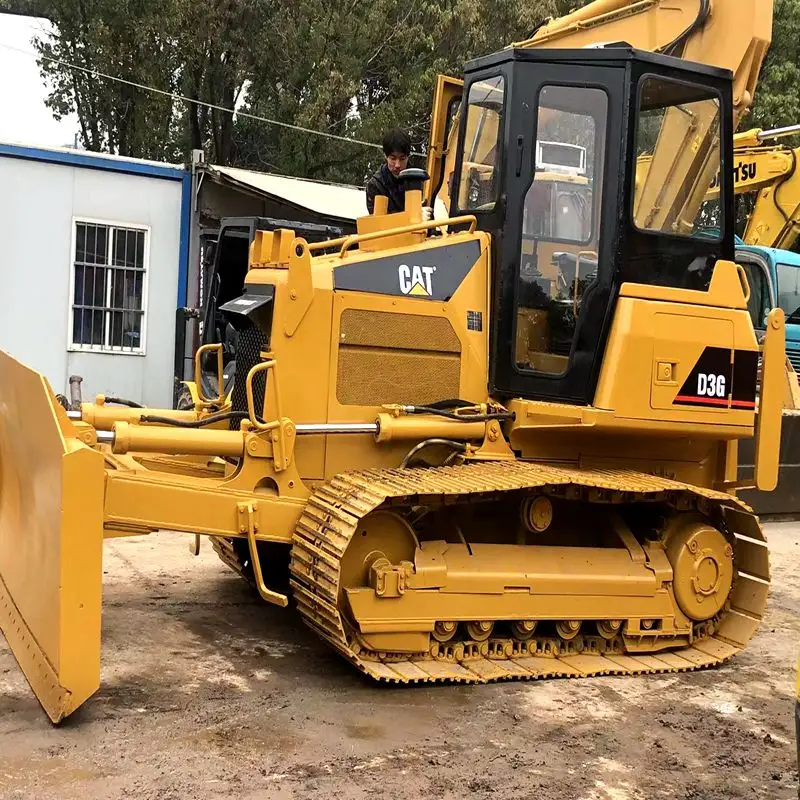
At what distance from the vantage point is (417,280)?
524 cm

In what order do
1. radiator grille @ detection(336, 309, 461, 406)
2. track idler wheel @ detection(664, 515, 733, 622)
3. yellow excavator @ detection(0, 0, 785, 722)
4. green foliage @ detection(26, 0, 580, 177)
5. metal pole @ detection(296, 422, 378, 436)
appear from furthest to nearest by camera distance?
green foliage @ detection(26, 0, 580, 177) < track idler wheel @ detection(664, 515, 733, 622) < radiator grille @ detection(336, 309, 461, 406) < metal pole @ detection(296, 422, 378, 436) < yellow excavator @ detection(0, 0, 785, 722)

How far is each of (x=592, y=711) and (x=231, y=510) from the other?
1.83 m

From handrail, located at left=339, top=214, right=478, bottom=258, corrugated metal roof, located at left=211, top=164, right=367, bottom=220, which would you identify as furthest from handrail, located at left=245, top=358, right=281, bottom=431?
corrugated metal roof, located at left=211, top=164, right=367, bottom=220

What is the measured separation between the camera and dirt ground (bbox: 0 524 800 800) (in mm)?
3686

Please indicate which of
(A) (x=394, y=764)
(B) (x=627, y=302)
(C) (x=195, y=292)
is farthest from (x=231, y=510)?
(C) (x=195, y=292)

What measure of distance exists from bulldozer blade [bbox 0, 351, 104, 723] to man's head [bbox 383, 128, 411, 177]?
2.78 meters

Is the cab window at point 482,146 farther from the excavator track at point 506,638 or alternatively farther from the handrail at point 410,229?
the excavator track at point 506,638

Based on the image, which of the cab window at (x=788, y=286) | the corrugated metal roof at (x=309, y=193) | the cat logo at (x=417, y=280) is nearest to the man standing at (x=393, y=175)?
the cat logo at (x=417, y=280)

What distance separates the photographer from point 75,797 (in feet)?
11.3

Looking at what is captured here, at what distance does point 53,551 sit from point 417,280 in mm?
2214

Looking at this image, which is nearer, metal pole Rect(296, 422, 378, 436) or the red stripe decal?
metal pole Rect(296, 422, 378, 436)

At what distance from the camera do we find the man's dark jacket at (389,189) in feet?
21.2

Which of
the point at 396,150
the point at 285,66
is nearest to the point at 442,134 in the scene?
the point at 396,150

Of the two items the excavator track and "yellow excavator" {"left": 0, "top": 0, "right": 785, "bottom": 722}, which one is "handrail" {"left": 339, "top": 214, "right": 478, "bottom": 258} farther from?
the excavator track
